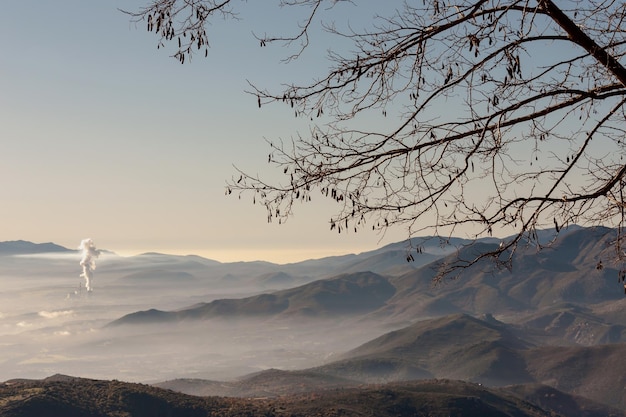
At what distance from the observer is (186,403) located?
117875 mm

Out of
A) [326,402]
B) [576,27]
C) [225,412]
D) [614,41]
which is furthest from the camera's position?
[326,402]

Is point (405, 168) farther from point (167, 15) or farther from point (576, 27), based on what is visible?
point (167, 15)

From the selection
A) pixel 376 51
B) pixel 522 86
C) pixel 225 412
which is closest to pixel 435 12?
pixel 376 51

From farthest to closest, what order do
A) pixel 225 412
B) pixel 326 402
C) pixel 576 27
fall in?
pixel 326 402
pixel 225 412
pixel 576 27

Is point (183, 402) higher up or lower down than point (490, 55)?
lower down

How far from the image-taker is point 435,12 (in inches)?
412

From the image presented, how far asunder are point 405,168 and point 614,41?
4.00 metres

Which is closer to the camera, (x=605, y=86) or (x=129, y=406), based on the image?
(x=605, y=86)

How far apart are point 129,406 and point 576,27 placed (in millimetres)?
117380

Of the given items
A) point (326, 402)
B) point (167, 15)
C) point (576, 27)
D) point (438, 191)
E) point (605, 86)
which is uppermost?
point (167, 15)

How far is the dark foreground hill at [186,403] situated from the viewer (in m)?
109

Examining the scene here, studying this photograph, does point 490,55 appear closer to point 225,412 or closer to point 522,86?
point 522,86

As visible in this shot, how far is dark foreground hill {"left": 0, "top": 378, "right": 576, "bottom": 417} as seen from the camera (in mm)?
108938

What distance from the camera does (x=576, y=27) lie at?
32.3ft
